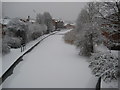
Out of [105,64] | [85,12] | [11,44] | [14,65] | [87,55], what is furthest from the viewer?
[85,12]

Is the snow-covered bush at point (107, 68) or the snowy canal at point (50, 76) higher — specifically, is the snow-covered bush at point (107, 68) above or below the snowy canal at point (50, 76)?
above

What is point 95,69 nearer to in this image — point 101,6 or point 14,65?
point 101,6

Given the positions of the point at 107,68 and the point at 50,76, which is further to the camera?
the point at 50,76

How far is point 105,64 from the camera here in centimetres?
912

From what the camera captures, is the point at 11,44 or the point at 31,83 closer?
the point at 31,83

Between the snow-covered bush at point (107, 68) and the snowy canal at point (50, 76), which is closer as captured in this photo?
the snow-covered bush at point (107, 68)

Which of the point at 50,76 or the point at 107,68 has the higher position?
the point at 107,68

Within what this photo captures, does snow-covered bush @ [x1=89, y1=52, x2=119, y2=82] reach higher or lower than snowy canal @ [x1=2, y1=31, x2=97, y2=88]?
higher

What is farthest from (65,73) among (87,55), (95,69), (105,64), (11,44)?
(11,44)

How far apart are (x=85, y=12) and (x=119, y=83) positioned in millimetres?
22035

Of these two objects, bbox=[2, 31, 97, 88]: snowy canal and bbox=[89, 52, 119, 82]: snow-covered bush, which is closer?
bbox=[89, 52, 119, 82]: snow-covered bush

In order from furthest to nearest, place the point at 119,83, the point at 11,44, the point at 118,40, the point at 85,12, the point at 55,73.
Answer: the point at 85,12
the point at 11,44
the point at 55,73
the point at 118,40
the point at 119,83

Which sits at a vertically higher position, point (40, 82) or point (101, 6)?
point (101, 6)

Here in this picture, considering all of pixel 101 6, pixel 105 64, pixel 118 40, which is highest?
pixel 101 6
